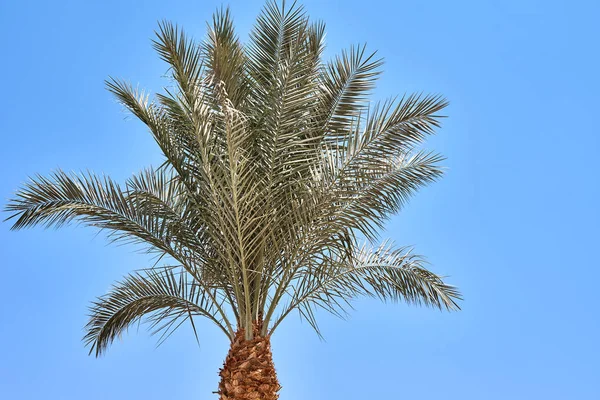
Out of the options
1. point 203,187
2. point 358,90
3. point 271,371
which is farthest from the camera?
point 358,90

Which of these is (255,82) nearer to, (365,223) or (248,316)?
(365,223)

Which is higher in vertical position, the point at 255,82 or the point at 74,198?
the point at 255,82

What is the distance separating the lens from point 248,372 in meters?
8.98

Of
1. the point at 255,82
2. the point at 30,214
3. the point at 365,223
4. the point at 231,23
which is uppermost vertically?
the point at 231,23

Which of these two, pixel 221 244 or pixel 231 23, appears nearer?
pixel 221 244

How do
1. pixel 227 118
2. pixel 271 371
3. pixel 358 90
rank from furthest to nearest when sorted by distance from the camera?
1. pixel 358 90
2. pixel 271 371
3. pixel 227 118

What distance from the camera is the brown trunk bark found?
8.92 m

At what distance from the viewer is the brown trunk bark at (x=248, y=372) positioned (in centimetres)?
892

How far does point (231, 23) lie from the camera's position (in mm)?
9477

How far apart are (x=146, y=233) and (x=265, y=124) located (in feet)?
6.88

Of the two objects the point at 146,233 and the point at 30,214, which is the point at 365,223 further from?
the point at 30,214

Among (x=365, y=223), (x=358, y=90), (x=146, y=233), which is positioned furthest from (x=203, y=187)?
(x=358, y=90)

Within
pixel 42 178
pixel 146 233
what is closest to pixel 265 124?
pixel 146 233

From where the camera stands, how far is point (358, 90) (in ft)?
32.3
